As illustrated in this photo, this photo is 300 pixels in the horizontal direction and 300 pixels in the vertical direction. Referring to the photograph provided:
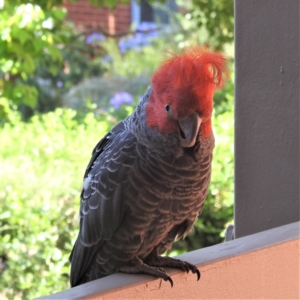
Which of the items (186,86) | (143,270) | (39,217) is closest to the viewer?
(186,86)

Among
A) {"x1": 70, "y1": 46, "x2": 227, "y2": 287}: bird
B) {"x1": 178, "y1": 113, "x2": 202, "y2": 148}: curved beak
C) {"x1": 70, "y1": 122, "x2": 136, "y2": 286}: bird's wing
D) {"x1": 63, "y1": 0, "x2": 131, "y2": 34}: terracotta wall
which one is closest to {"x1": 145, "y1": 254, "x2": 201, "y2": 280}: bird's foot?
{"x1": 70, "y1": 46, "x2": 227, "y2": 287}: bird

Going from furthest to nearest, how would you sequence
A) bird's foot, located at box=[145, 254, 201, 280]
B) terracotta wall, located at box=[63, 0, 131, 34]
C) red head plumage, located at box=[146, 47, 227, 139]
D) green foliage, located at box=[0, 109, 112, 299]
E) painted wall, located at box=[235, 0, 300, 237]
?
terracotta wall, located at box=[63, 0, 131, 34], green foliage, located at box=[0, 109, 112, 299], painted wall, located at box=[235, 0, 300, 237], bird's foot, located at box=[145, 254, 201, 280], red head plumage, located at box=[146, 47, 227, 139]

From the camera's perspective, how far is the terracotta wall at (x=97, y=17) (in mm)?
7379

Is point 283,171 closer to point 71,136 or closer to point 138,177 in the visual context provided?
point 138,177

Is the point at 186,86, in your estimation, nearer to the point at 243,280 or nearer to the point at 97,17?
the point at 243,280

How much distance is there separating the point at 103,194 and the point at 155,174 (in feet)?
0.54

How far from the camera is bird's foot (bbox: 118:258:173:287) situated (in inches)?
45.7

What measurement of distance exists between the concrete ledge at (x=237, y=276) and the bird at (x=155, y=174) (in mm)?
35

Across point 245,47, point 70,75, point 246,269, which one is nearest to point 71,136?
point 245,47

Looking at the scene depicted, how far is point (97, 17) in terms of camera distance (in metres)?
7.47

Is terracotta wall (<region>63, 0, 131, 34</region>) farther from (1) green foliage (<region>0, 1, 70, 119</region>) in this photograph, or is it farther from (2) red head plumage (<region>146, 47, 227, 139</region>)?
(2) red head plumage (<region>146, 47, 227, 139</region>)

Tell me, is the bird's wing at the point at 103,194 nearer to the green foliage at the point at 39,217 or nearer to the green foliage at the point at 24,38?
the green foliage at the point at 24,38

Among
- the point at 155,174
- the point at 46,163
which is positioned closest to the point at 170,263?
the point at 155,174

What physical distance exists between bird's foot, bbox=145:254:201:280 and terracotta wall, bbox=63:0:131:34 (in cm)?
631
